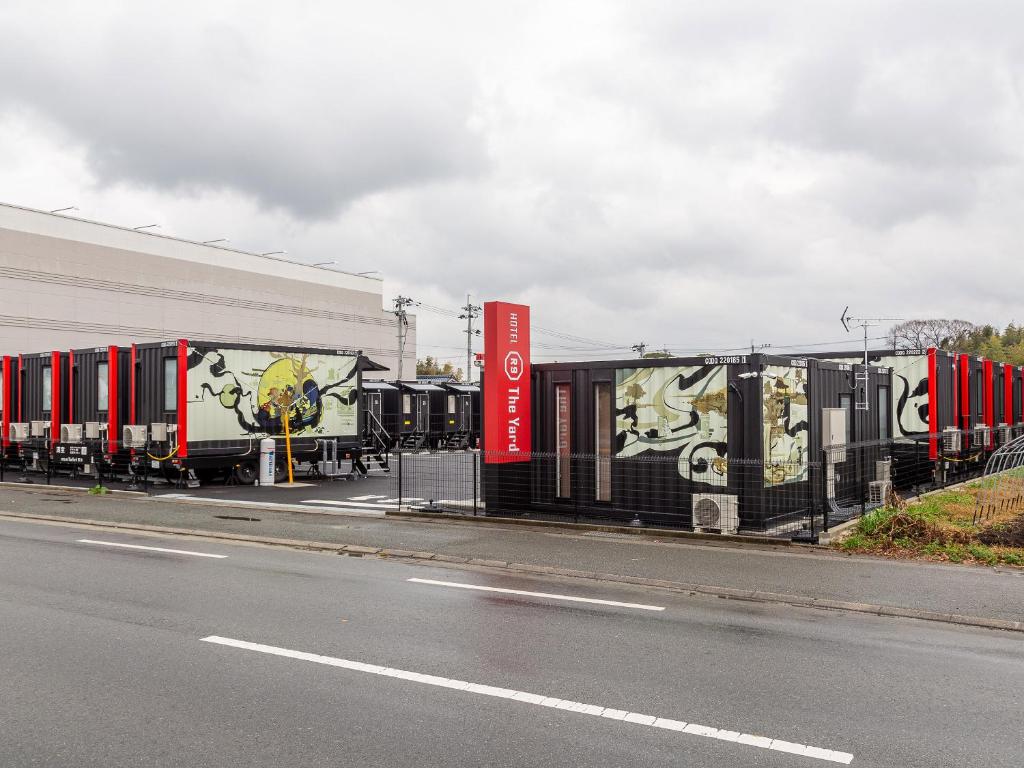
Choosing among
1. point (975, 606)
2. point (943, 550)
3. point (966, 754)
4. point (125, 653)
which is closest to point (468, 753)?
point (966, 754)

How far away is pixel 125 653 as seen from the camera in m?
6.58

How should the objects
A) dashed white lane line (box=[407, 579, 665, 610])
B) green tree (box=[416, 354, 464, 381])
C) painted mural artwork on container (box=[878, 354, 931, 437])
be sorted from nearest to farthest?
dashed white lane line (box=[407, 579, 665, 610]) → painted mural artwork on container (box=[878, 354, 931, 437]) → green tree (box=[416, 354, 464, 381])

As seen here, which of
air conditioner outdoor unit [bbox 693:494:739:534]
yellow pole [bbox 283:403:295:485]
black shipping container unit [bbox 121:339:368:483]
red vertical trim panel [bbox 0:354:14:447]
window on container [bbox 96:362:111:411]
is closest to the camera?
air conditioner outdoor unit [bbox 693:494:739:534]

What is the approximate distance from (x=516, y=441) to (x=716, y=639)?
785cm

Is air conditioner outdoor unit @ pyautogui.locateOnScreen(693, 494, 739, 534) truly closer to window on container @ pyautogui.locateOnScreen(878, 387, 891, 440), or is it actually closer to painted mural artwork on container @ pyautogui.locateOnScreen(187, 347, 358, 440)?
window on container @ pyautogui.locateOnScreen(878, 387, 891, 440)

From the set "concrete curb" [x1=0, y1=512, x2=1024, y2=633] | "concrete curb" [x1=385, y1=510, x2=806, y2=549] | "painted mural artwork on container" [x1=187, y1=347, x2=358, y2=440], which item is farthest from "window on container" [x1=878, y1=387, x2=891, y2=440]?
"painted mural artwork on container" [x1=187, y1=347, x2=358, y2=440]

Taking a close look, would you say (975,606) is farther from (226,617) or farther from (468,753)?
(226,617)

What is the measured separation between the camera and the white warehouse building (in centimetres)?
5009

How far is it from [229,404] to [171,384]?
4.95 feet

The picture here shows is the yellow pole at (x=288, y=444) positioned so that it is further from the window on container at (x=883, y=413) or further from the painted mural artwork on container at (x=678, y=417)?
the window on container at (x=883, y=413)

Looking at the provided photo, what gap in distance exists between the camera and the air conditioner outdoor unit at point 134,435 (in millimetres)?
21516

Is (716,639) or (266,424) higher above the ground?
(266,424)

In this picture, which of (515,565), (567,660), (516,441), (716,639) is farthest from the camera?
(516,441)

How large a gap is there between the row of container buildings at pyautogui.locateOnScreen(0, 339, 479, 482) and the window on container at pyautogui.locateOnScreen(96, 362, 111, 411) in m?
0.03
